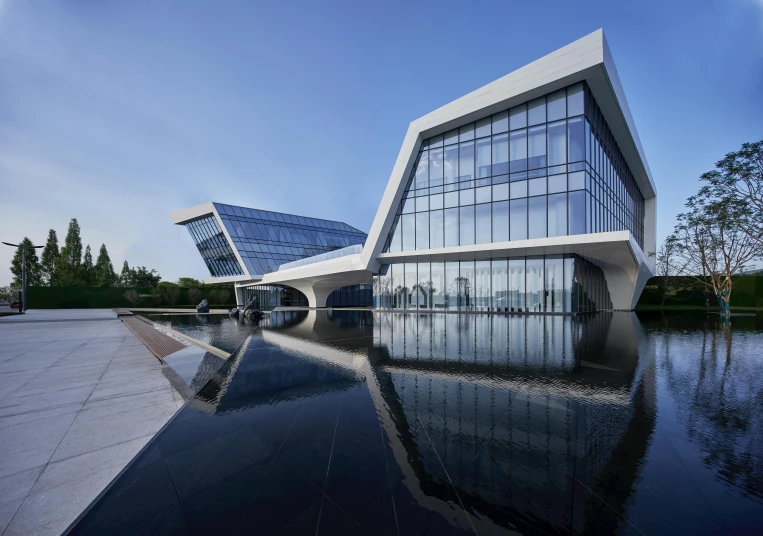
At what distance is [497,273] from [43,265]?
7433 centimetres

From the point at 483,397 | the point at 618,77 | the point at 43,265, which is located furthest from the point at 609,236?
the point at 43,265

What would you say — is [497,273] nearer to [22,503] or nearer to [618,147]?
[618,147]

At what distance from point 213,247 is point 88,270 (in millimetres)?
29046

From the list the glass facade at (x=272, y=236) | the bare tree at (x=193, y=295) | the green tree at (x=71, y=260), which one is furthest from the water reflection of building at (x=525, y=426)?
the green tree at (x=71, y=260)

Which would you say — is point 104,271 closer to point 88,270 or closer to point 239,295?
point 88,270

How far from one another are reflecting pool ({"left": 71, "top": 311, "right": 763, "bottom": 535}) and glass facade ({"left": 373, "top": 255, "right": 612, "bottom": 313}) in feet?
52.1

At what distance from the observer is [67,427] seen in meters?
4.35

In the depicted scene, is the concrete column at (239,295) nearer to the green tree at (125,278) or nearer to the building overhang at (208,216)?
the building overhang at (208,216)

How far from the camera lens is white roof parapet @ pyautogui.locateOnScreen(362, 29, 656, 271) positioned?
58.3ft

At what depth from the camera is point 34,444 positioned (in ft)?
12.8

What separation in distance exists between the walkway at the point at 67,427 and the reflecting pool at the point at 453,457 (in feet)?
1.18

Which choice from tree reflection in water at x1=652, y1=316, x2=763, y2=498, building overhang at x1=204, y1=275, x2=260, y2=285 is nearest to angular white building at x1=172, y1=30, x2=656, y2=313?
tree reflection in water at x1=652, y1=316, x2=763, y2=498

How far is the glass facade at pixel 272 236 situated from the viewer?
142ft

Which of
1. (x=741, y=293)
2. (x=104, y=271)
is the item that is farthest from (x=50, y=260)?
(x=741, y=293)
